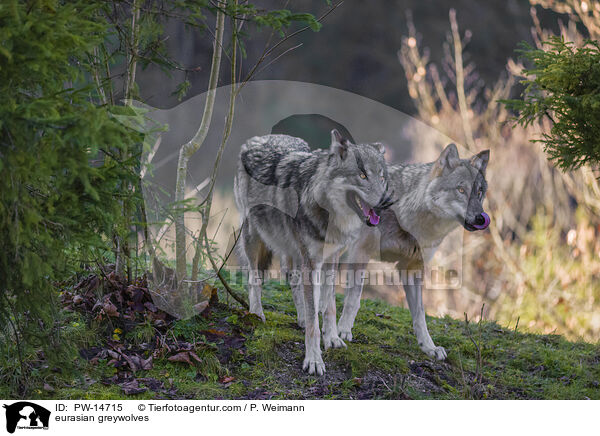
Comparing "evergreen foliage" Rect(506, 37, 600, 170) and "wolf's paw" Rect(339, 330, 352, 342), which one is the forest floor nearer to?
"wolf's paw" Rect(339, 330, 352, 342)

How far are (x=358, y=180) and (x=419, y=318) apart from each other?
1281mm

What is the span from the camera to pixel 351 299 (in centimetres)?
446

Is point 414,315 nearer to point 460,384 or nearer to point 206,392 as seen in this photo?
point 460,384

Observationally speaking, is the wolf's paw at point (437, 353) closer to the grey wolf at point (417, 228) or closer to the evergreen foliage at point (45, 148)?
the grey wolf at point (417, 228)

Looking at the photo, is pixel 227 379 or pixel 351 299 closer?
pixel 227 379

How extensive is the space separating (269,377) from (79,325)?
4.38ft

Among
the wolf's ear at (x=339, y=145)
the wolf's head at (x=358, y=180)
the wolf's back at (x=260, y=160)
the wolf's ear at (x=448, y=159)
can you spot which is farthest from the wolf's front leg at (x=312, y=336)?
the wolf's ear at (x=448, y=159)

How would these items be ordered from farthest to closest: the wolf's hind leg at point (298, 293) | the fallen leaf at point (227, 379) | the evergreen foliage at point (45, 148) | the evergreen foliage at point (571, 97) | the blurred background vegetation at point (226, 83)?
the wolf's hind leg at point (298, 293) → the evergreen foliage at point (571, 97) → the fallen leaf at point (227, 379) → the blurred background vegetation at point (226, 83) → the evergreen foliage at point (45, 148)

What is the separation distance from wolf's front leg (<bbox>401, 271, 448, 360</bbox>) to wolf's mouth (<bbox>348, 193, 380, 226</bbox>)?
892mm

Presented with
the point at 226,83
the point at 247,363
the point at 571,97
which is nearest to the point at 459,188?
the point at 571,97

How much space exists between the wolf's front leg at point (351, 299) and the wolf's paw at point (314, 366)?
62 cm

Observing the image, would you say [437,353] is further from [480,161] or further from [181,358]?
[181,358]

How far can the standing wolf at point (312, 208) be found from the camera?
12.6ft

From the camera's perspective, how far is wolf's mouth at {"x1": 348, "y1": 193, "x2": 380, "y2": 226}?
3.83 meters
